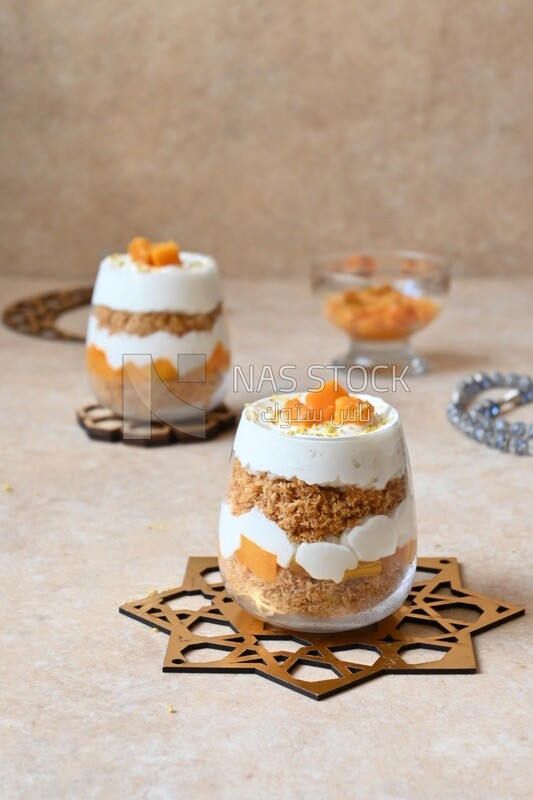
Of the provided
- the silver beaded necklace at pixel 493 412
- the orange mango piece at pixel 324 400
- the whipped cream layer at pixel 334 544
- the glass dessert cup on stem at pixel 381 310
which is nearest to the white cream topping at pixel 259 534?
the whipped cream layer at pixel 334 544

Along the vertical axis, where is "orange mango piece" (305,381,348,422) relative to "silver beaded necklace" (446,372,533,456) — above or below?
above

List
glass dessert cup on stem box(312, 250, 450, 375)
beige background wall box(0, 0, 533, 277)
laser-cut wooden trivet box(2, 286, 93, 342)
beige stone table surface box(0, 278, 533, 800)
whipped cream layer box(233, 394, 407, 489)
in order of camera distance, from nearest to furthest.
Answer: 1. beige stone table surface box(0, 278, 533, 800)
2. whipped cream layer box(233, 394, 407, 489)
3. glass dessert cup on stem box(312, 250, 450, 375)
4. laser-cut wooden trivet box(2, 286, 93, 342)
5. beige background wall box(0, 0, 533, 277)

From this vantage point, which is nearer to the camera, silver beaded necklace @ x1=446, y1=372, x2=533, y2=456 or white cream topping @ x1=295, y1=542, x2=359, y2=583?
white cream topping @ x1=295, y1=542, x2=359, y2=583

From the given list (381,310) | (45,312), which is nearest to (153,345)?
(381,310)

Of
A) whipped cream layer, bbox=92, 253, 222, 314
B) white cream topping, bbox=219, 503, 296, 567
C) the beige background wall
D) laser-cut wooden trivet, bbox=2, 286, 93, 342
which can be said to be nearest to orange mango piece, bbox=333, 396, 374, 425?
white cream topping, bbox=219, 503, 296, 567

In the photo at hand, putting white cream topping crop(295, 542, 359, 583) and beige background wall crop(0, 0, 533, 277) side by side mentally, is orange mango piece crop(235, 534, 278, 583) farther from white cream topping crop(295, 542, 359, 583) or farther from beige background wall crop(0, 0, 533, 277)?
beige background wall crop(0, 0, 533, 277)

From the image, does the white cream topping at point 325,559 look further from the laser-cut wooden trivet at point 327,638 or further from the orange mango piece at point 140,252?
the orange mango piece at point 140,252

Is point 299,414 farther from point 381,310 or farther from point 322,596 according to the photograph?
point 381,310
